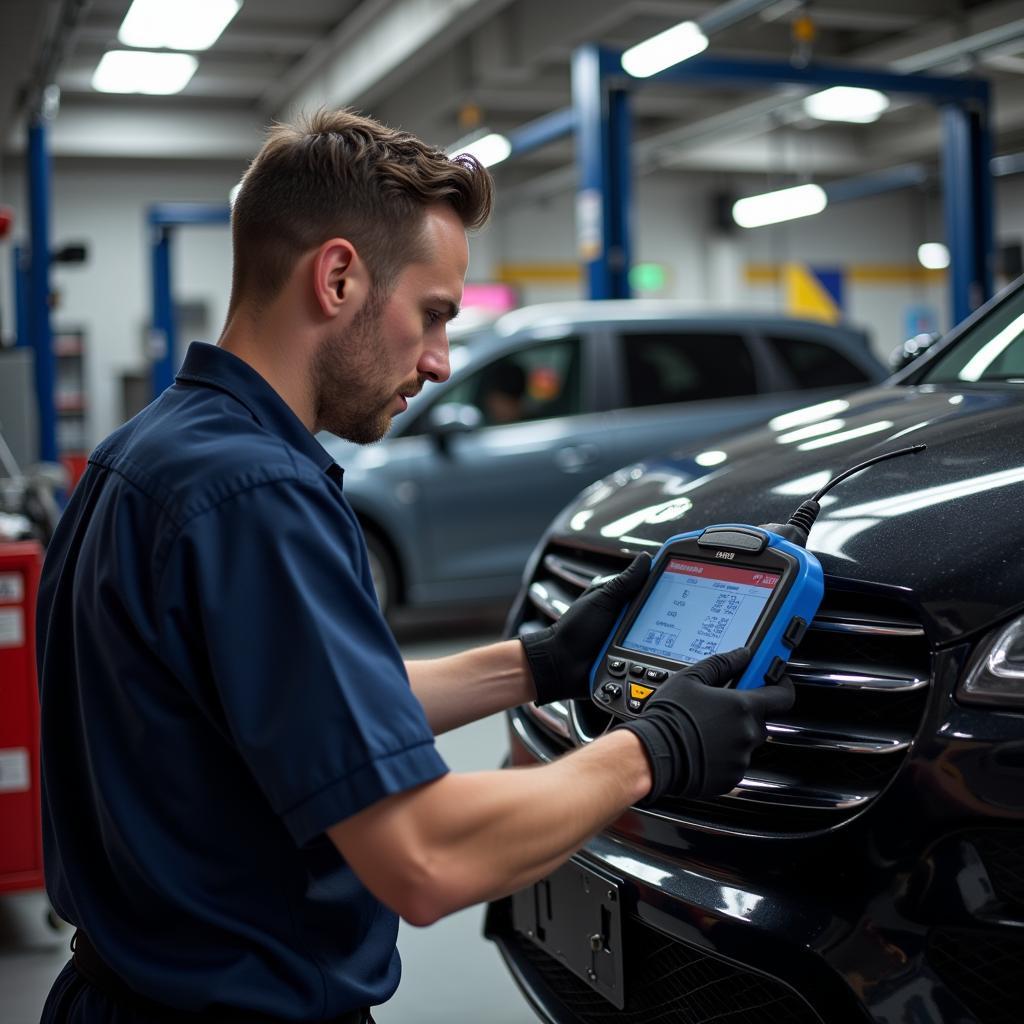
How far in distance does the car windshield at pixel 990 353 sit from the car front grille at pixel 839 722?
92 centimetres

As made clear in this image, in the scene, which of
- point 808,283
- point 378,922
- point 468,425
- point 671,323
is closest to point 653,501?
point 378,922

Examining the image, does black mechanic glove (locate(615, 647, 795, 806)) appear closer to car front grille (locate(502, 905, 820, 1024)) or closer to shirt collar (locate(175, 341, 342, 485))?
car front grille (locate(502, 905, 820, 1024))

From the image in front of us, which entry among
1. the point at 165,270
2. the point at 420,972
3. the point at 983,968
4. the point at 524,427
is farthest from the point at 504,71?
the point at 983,968

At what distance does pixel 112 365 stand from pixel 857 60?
9640mm

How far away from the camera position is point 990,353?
234cm

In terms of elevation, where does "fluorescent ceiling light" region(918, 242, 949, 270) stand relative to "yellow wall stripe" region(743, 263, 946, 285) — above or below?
above

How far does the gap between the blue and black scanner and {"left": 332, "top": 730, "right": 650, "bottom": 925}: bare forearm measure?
28 cm

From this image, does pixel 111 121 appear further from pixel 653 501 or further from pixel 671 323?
pixel 653 501

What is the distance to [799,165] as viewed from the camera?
690 inches

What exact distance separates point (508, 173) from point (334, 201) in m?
17.4

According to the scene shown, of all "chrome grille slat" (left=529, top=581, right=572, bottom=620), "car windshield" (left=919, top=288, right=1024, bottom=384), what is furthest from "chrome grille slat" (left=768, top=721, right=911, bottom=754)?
"car windshield" (left=919, top=288, right=1024, bottom=384)

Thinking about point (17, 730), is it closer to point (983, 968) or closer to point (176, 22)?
point (983, 968)

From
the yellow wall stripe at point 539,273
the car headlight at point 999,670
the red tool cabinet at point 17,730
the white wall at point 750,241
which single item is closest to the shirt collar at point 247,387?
the car headlight at point 999,670

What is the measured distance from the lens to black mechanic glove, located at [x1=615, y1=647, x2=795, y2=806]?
4.03 feet
